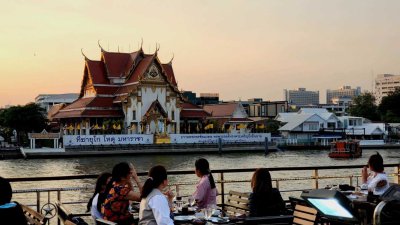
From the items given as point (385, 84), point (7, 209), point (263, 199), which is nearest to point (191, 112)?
point (263, 199)

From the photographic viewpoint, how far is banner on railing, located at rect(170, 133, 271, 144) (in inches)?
2164

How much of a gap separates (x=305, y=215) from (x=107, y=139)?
47.6m

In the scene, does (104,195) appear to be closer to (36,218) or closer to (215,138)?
(36,218)

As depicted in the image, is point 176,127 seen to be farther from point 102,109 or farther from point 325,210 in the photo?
point 325,210

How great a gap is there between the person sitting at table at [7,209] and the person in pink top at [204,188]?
8.38 feet

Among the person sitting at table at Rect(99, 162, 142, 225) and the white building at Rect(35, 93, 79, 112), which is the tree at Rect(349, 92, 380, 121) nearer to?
the white building at Rect(35, 93, 79, 112)

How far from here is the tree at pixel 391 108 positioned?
295ft

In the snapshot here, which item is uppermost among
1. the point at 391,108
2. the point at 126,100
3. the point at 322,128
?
the point at 391,108

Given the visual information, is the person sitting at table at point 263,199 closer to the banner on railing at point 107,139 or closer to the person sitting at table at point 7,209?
the person sitting at table at point 7,209

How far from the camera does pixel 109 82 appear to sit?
58.4 meters

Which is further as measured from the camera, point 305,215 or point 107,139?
point 107,139

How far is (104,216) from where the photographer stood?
16.9 ft

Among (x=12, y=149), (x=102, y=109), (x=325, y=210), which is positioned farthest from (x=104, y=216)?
(x=102, y=109)

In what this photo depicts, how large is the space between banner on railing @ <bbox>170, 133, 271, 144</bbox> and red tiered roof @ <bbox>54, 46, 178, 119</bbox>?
229 inches
